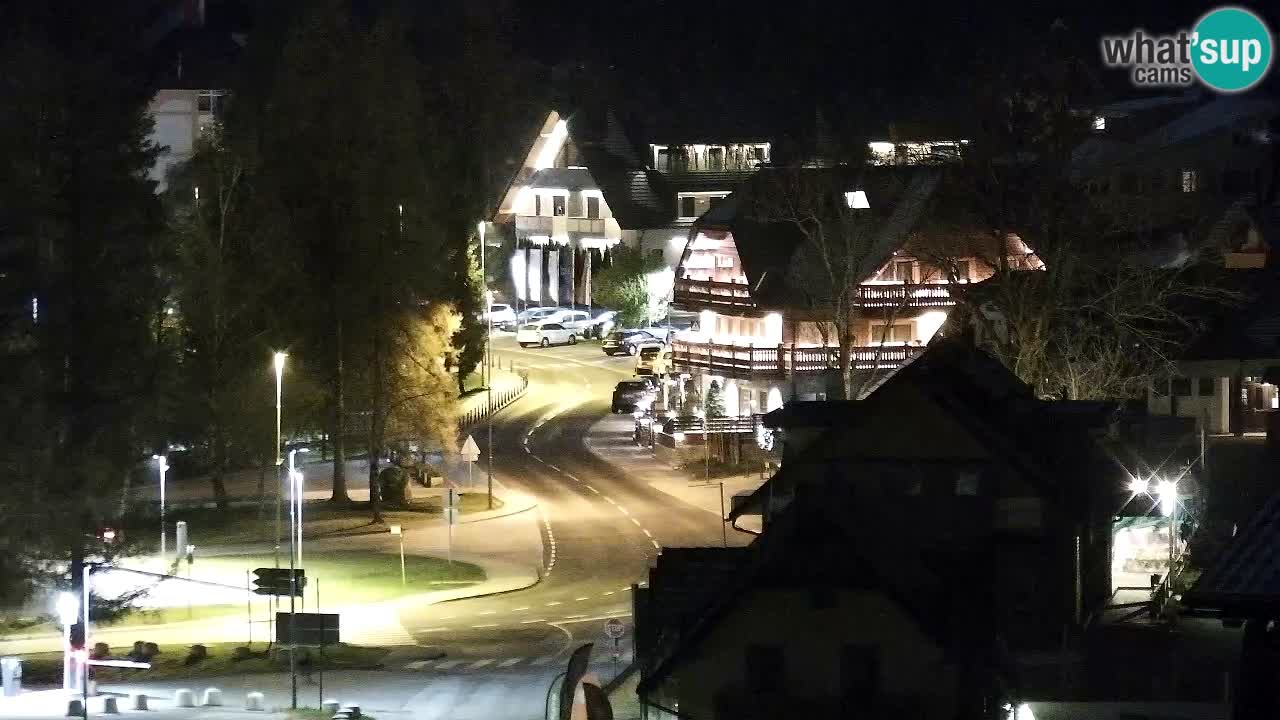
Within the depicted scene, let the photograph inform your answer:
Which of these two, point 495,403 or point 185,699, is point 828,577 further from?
point 495,403

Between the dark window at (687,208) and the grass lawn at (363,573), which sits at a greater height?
the dark window at (687,208)

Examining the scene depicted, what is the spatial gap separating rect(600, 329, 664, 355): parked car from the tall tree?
4604 centimetres

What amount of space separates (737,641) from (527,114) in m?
93.2

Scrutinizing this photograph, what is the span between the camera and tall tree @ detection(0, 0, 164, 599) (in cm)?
4428

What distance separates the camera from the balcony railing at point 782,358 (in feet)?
243

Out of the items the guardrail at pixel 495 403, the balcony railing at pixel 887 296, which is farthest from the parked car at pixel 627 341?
the balcony railing at pixel 887 296

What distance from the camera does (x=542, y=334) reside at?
97.6 metres

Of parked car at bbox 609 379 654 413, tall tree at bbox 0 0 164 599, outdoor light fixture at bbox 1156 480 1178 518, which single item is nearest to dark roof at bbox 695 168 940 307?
parked car at bbox 609 379 654 413

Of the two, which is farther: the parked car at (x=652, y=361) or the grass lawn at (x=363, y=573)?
the parked car at (x=652, y=361)

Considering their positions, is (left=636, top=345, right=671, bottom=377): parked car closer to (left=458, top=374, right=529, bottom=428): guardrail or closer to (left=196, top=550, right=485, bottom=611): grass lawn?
(left=458, top=374, right=529, bottom=428): guardrail

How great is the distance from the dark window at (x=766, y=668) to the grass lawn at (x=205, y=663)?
44.4ft

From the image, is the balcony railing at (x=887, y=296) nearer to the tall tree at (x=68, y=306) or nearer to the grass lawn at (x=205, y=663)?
the tall tree at (x=68, y=306)

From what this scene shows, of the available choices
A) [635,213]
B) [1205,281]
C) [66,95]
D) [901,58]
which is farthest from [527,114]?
[66,95]

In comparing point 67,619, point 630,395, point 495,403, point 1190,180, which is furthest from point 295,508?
point 1190,180
